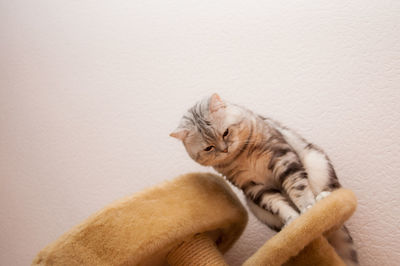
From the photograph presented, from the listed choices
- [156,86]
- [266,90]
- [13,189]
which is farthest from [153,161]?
[13,189]

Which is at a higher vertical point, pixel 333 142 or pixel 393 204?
pixel 333 142

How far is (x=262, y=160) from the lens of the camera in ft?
3.56

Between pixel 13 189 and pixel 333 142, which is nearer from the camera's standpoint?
pixel 333 142

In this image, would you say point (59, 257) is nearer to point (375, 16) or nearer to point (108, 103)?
point (108, 103)

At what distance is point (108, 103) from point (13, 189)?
0.62 m

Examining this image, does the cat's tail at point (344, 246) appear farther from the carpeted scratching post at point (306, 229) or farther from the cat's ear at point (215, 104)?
the cat's ear at point (215, 104)

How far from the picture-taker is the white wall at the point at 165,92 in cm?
127

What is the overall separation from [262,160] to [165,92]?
70cm

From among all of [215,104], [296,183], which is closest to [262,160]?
[296,183]

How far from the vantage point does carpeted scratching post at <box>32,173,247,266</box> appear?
869 millimetres

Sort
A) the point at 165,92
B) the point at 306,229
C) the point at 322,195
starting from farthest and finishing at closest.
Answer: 1. the point at 165,92
2. the point at 322,195
3. the point at 306,229

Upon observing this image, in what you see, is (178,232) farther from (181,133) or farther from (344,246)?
(344,246)

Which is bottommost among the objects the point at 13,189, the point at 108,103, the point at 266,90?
the point at 13,189

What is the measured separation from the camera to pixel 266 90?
4.79 feet
